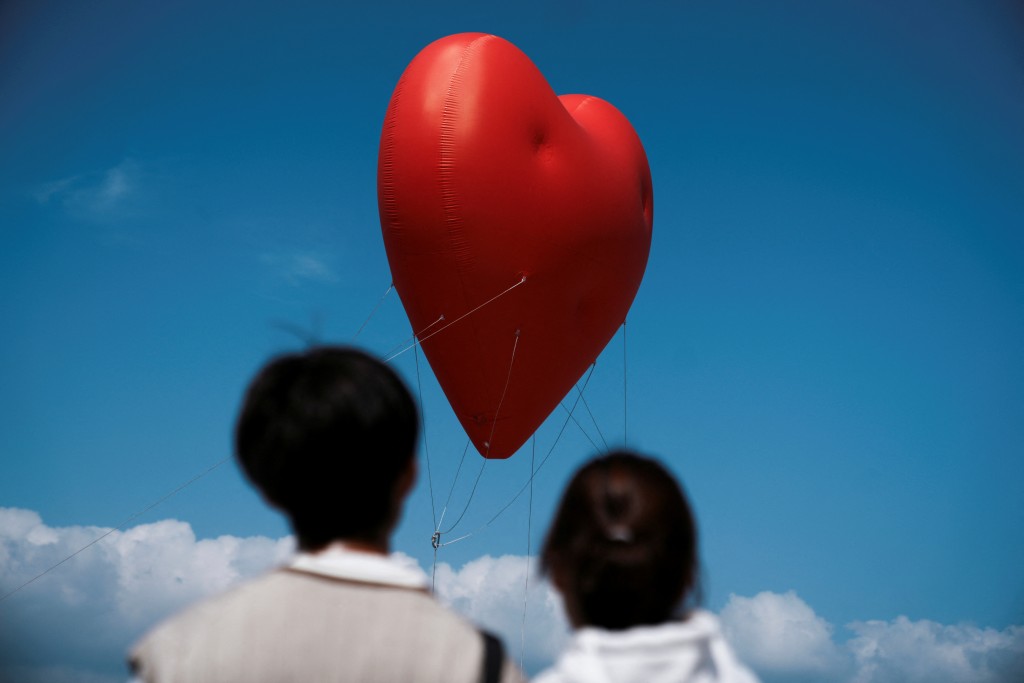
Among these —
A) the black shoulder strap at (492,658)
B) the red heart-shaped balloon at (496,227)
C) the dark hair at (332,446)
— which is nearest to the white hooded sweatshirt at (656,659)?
the black shoulder strap at (492,658)

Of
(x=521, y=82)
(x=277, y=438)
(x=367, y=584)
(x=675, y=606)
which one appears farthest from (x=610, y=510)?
(x=521, y=82)

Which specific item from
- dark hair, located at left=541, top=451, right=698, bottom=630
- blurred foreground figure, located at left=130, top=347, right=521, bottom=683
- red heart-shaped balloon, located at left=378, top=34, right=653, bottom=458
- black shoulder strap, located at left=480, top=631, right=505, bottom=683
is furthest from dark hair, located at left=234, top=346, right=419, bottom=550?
red heart-shaped balloon, located at left=378, top=34, right=653, bottom=458

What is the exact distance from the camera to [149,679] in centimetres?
127

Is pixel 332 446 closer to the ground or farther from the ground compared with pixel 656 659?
farther from the ground

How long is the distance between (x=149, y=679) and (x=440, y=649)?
1.29 feet

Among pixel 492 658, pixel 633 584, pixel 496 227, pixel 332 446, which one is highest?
pixel 496 227

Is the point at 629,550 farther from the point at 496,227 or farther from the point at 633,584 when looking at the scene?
the point at 496,227

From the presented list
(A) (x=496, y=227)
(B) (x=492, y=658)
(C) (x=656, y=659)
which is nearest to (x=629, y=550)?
(C) (x=656, y=659)

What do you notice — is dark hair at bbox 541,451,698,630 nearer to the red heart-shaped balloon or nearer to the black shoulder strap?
the black shoulder strap

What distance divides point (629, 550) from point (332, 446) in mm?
503

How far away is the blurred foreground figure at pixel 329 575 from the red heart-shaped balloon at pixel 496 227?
6442 millimetres

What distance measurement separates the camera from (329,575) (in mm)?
1305

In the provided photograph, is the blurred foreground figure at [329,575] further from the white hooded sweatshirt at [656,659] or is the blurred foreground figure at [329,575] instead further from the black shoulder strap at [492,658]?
the white hooded sweatshirt at [656,659]

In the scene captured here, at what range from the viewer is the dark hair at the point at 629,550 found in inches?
59.2
